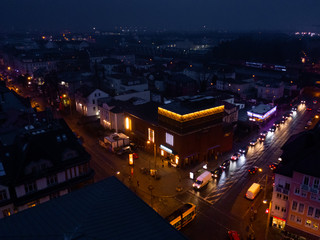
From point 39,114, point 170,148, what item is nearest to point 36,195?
point 170,148

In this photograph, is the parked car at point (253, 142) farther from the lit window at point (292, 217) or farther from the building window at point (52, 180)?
the building window at point (52, 180)

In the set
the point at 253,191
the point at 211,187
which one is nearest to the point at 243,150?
the point at 211,187

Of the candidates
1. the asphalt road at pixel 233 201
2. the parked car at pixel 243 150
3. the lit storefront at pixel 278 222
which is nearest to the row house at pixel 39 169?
the asphalt road at pixel 233 201

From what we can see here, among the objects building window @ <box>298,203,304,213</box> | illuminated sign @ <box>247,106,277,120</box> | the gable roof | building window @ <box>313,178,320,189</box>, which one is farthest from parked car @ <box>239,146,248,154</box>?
the gable roof

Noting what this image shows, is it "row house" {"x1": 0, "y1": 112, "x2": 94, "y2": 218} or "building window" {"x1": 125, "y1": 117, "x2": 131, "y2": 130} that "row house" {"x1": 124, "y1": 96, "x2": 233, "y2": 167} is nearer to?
"building window" {"x1": 125, "y1": 117, "x2": 131, "y2": 130}

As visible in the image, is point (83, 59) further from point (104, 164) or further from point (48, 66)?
point (104, 164)

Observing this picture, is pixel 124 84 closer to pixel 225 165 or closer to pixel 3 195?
pixel 225 165
